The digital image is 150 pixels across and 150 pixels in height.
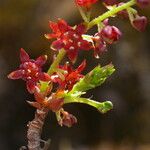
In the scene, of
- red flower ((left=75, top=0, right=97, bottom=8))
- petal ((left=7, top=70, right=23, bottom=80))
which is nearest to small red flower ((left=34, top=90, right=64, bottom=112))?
petal ((left=7, top=70, right=23, bottom=80))

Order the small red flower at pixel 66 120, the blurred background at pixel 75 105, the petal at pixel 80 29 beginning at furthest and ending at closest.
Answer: the blurred background at pixel 75 105, the small red flower at pixel 66 120, the petal at pixel 80 29

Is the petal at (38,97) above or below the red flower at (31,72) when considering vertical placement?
below

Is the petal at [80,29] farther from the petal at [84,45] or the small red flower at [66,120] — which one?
the small red flower at [66,120]

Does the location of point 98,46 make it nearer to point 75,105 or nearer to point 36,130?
point 36,130

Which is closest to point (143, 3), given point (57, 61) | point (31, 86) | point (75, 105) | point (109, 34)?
point (109, 34)

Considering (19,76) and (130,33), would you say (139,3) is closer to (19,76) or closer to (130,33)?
(19,76)

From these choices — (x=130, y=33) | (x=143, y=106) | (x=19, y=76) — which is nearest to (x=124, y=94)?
(x=143, y=106)

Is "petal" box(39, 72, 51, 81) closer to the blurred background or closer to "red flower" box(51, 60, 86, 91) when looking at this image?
"red flower" box(51, 60, 86, 91)

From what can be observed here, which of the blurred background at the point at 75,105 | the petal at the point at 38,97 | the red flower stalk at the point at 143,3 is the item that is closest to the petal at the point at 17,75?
the petal at the point at 38,97
